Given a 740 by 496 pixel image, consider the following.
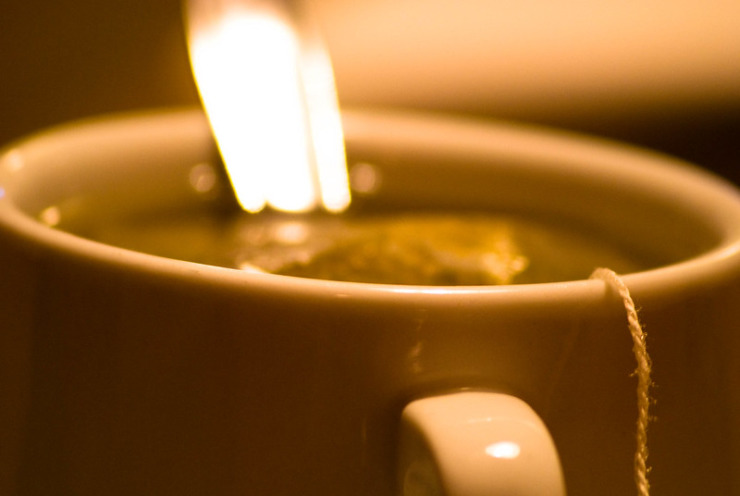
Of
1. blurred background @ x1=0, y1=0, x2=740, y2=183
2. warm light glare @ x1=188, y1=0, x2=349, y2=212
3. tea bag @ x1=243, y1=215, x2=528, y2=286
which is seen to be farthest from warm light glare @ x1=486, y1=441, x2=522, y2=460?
blurred background @ x1=0, y1=0, x2=740, y2=183

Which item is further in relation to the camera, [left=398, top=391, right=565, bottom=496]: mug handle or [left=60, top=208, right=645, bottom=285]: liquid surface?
[left=60, top=208, right=645, bottom=285]: liquid surface

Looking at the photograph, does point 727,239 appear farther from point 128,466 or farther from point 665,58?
point 665,58

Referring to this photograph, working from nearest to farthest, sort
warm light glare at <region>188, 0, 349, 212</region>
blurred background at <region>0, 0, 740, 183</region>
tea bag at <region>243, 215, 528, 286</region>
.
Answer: tea bag at <region>243, 215, 528, 286</region> → warm light glare at <region>188, 0, 349, 212</region> → blurred background at <region>0, 0, 740, 183</region>

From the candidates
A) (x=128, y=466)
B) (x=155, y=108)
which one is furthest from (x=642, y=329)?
(x=155, y=108)

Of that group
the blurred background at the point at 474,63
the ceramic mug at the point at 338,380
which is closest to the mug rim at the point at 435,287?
the ceramic mug at the point at 338,380

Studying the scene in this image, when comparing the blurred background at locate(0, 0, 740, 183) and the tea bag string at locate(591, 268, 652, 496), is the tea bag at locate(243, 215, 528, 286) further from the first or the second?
the blurred background at locate(0, 0, 740, 183)

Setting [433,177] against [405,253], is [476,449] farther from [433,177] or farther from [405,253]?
[433,177]

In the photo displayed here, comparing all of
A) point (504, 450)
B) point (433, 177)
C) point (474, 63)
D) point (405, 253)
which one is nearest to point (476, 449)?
point (504, 450)
